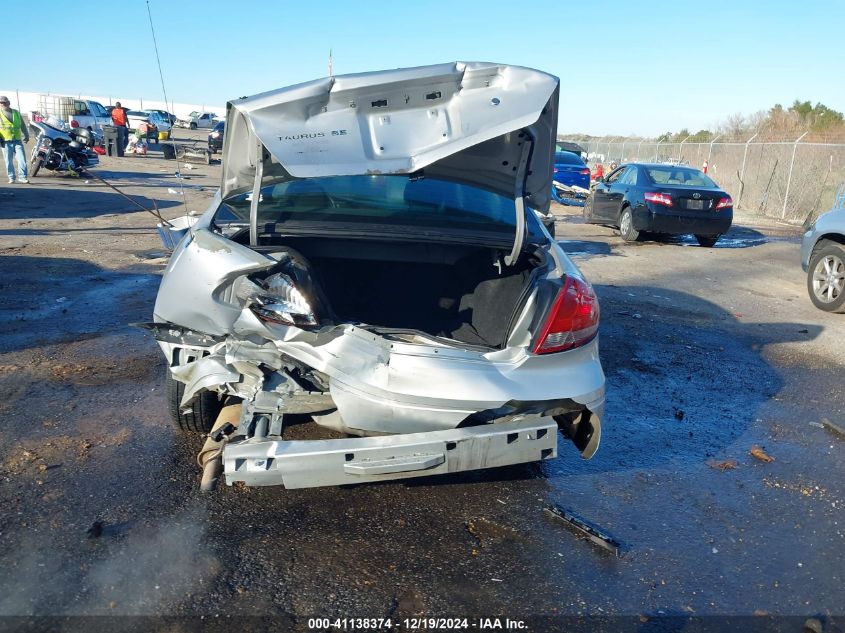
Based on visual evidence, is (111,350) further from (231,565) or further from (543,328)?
(543,328)

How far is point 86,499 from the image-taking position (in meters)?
3.31

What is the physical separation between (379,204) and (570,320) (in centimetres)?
160

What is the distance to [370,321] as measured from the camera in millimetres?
4086

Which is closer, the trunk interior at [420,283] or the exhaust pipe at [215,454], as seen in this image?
the exhaust pipe at [215,454]

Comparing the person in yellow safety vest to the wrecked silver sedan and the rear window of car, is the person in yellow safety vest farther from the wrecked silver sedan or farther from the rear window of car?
the wrecked silver sedan

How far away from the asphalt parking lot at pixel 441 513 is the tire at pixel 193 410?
0.12m

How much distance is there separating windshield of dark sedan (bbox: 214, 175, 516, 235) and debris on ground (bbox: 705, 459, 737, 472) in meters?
1.85

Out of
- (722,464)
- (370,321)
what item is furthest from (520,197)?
(722,464)

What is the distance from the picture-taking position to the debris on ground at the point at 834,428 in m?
4.63

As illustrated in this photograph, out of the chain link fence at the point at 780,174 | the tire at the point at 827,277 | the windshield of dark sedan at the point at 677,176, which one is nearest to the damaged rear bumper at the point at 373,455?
the tire at the point at 827,277

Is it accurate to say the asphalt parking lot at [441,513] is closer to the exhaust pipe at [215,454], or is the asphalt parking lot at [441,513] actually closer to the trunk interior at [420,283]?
the exhaust pipe at [215,454]

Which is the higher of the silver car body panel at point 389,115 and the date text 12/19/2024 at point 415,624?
the silver car body panel at point 389,115

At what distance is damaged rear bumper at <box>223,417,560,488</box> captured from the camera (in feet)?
9.05

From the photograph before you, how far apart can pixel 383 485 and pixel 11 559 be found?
5.54 ft
